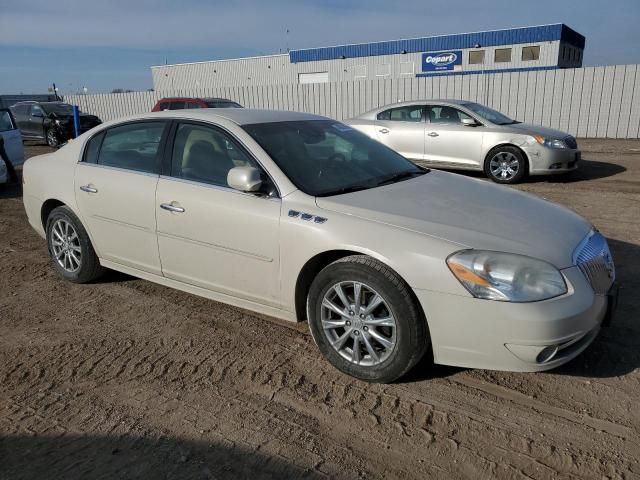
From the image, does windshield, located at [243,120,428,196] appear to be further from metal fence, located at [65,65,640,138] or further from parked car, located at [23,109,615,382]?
metal fence, located at [65,65,640,138]

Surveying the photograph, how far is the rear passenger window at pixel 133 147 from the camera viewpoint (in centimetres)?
416

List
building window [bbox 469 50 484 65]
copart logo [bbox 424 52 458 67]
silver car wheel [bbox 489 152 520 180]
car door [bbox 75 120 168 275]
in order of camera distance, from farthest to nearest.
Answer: copart logo [bbox 424 52 458 67], building window [bbox 469 50 484 65], silver car wheel [bbox 489 152 520 180], car door [bbox 75 120 168 275]

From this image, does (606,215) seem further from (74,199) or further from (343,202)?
(74,199)

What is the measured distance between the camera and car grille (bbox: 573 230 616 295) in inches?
118

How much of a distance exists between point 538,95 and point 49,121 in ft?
54.6

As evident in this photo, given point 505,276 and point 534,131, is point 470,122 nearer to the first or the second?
point 534,131

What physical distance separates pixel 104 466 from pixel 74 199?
2790 mm

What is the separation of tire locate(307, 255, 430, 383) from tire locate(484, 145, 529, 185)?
7.46 meters

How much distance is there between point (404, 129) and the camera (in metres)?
10.8

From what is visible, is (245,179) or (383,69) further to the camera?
(383,69)

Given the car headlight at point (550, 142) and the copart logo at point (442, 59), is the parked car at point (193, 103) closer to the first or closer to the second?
the car headlight at point (550, 142)

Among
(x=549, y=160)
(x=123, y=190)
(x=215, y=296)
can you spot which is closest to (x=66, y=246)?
(x=123, y=190)

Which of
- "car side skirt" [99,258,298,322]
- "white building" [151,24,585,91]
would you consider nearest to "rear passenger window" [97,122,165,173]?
"car side skirt" [99,258,298,322]

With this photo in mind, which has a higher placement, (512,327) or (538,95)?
(538,95)
